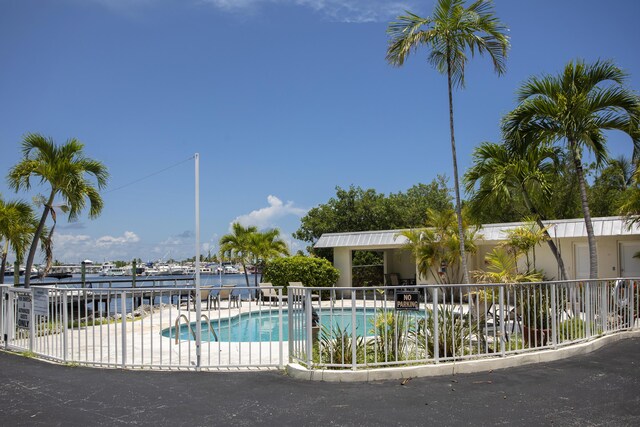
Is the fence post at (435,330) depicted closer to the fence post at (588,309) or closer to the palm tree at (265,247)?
the fence post at (588,309)

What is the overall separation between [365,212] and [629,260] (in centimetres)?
2131

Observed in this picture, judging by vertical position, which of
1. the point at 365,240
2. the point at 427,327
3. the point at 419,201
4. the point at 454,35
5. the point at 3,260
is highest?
the point at 454,35

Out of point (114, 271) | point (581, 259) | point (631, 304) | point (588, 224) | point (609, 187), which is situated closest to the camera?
point (631, 304)

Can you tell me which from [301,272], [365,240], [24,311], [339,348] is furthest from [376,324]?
[365,240]

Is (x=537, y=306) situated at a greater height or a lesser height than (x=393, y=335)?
greater

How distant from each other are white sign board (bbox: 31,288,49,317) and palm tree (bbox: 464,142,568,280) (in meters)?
9.52

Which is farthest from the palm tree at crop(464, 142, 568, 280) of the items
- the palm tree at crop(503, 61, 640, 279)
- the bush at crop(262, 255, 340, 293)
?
the bush at crop(262, 255, 340, 293)

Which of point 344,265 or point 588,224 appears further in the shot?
point 344,265

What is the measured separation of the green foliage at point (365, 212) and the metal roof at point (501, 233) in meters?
13.4

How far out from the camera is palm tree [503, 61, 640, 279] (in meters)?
11.1

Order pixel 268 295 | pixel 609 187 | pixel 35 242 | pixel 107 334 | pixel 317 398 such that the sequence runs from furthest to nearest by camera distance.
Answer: pixel 609 187
pixel 268 295
pixel 35 242
pixel 107 334
pixel 317 398

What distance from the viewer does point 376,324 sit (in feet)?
23.5

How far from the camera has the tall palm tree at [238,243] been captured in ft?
86.9

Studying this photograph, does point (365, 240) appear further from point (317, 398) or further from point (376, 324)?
point (317, 398)
